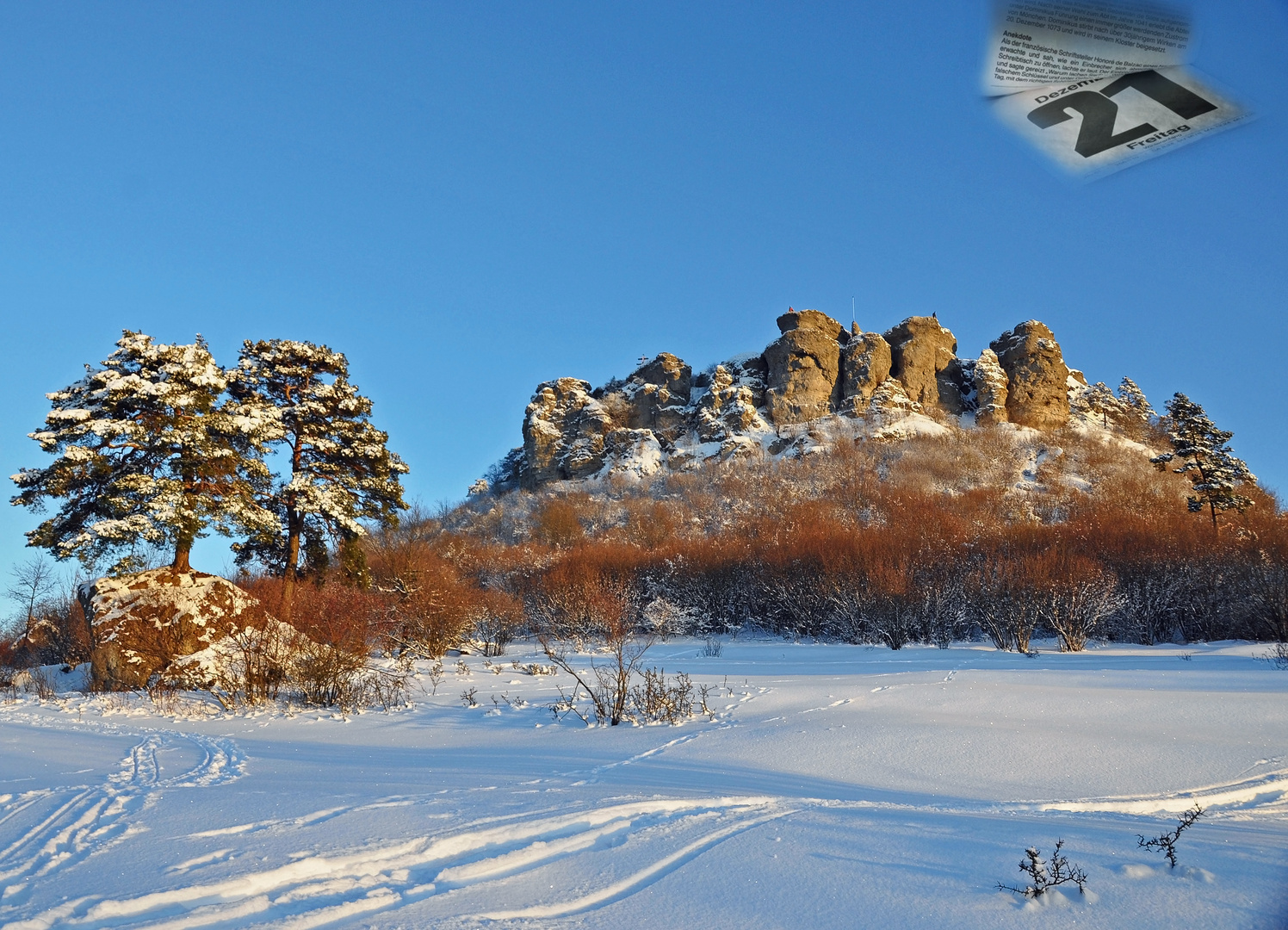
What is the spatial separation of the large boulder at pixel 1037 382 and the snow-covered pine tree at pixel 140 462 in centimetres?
7718

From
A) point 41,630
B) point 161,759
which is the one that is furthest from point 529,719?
point 41,630

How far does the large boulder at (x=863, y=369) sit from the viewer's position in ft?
266

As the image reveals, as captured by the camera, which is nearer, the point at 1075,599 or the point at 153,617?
the point at 153,617

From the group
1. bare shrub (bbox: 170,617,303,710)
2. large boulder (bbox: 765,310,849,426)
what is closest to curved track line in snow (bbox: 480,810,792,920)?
bare shrub (bbox: 170,617,303,710)

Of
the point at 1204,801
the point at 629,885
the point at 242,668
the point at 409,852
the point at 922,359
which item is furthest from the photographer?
the point at 922,359

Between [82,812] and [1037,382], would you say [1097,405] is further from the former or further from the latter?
[82,812]

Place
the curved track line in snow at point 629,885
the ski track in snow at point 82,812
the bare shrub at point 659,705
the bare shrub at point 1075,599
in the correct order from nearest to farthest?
the curved track line in snow at point 629,885
the ski track in snow at point 82,812
the bare shrub at point 659,705
the bare shrub at point 1075,599

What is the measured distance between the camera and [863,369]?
82.3 meters

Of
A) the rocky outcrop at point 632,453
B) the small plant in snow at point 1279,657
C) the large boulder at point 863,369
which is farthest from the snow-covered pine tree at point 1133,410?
the small plant in snow at point 1279,657

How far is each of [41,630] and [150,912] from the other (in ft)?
95.3

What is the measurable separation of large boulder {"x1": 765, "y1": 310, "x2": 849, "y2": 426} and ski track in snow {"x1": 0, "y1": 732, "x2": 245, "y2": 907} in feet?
249

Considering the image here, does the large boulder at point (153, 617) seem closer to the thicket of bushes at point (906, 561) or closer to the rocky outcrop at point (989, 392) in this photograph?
the thicket of bushes at point (906, 561)

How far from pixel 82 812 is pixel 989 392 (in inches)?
3336

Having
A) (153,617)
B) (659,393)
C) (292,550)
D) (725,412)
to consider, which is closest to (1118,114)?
(153,617)
